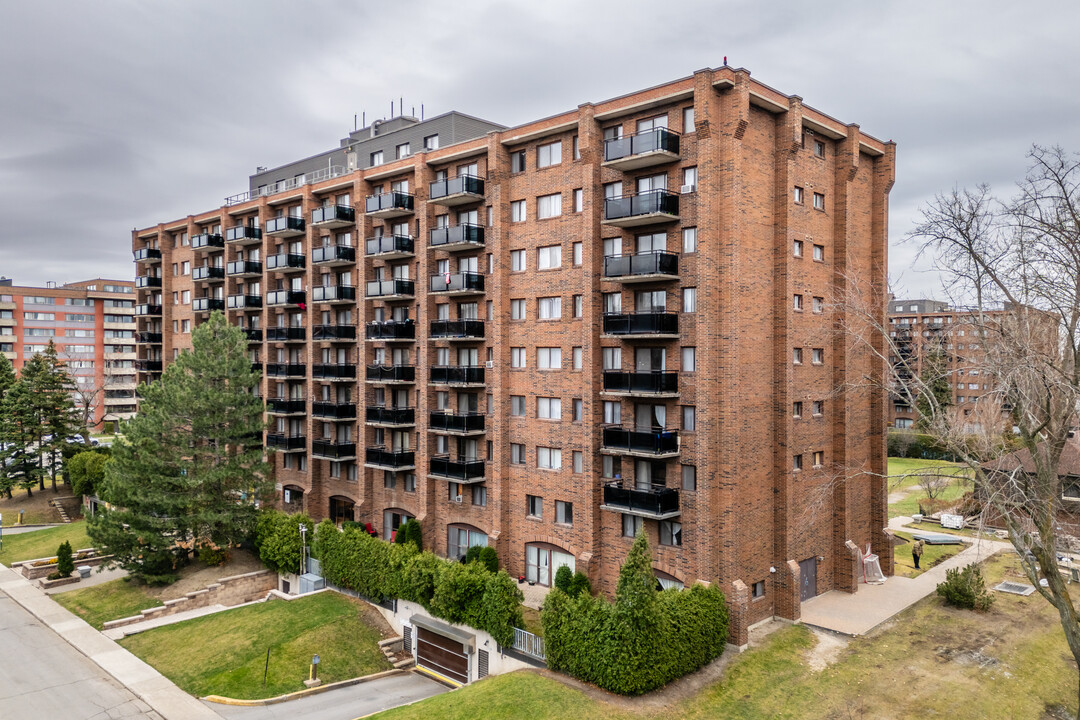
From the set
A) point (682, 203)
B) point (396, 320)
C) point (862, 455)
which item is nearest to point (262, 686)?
point (396, 320)

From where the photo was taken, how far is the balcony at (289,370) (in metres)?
48.9

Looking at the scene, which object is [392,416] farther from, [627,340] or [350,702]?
[627,340]

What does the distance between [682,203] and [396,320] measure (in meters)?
20.9

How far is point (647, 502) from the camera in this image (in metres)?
28.4

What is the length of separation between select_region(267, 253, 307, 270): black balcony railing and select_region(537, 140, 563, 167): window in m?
22.0

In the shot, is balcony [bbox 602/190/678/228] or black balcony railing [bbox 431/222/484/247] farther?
black balcony railing [bbox 431/222/484/247]

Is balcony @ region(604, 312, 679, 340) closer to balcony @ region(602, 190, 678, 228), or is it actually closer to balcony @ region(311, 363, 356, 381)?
balcony @ region(602, 190, 678, 228)

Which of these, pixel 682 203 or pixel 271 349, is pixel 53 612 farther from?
pixel 682 203

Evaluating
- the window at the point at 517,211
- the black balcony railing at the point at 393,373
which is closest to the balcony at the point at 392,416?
the black balcony railing at the point at 393,373

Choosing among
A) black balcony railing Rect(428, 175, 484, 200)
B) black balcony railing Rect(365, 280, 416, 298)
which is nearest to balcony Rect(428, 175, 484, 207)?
black balcony railing Rect(428, 175, 484, 200)

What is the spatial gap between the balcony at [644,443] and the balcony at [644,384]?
65.7 inches

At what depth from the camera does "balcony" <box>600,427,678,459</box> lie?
28.5 m

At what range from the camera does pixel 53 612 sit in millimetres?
35781

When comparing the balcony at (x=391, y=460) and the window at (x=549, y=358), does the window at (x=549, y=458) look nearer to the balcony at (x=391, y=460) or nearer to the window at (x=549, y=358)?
the window at (x=549, y=358)
